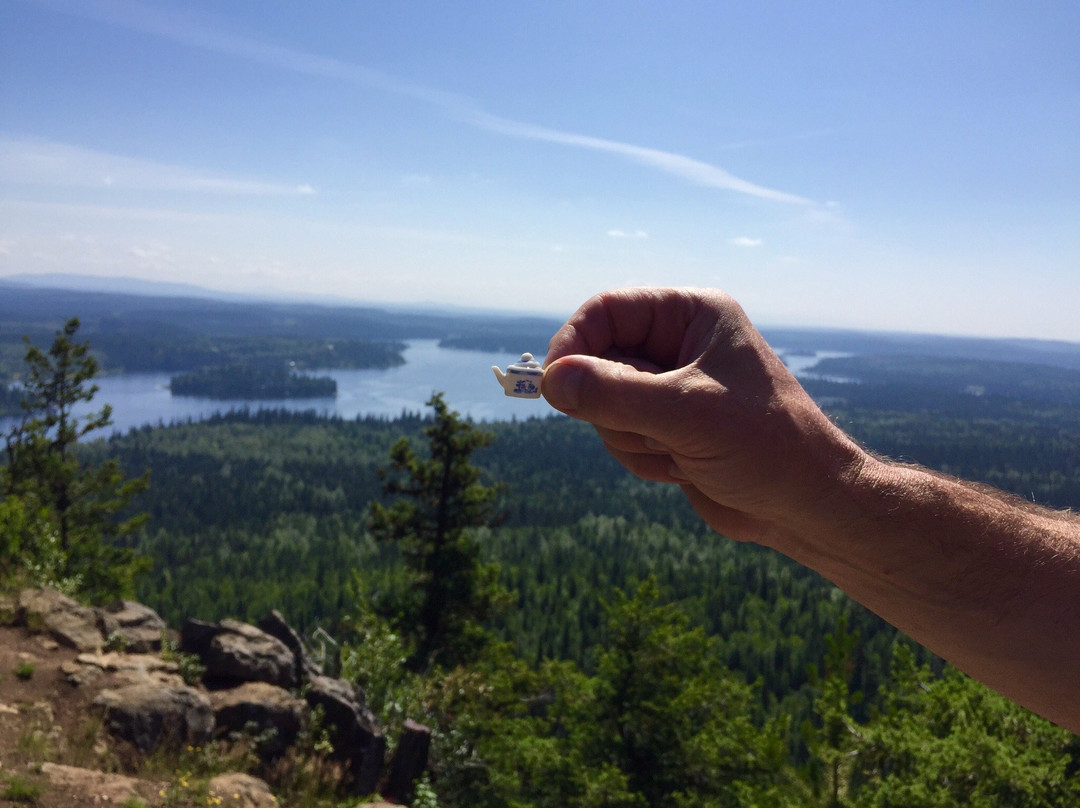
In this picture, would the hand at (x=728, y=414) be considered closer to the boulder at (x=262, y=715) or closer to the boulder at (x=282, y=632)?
the boulder at (x=262, y=715)

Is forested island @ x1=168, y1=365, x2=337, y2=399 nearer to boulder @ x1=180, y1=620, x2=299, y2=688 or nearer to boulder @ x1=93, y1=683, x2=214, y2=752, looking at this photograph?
boulder @ x1=180, y1=620, x2=299, y2=688

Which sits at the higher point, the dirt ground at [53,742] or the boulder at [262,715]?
the dirt ground at [53,742]

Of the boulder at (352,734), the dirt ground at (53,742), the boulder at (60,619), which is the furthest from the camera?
the boulder at (352,734)

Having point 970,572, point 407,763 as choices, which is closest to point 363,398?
point 407,763

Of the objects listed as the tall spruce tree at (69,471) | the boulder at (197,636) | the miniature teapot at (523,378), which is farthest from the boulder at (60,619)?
the tall spruce tree at (69,471)

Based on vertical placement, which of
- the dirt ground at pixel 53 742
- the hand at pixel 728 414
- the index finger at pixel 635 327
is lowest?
the dirt ground at pixel 53 742

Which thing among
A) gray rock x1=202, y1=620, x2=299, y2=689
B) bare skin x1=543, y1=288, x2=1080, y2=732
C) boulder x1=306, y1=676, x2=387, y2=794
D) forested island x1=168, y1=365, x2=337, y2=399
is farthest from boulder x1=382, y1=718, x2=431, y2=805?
forested island x1=168, y1=365, x2=337, y2=399

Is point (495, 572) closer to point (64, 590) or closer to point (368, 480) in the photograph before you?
point (64, 590)
